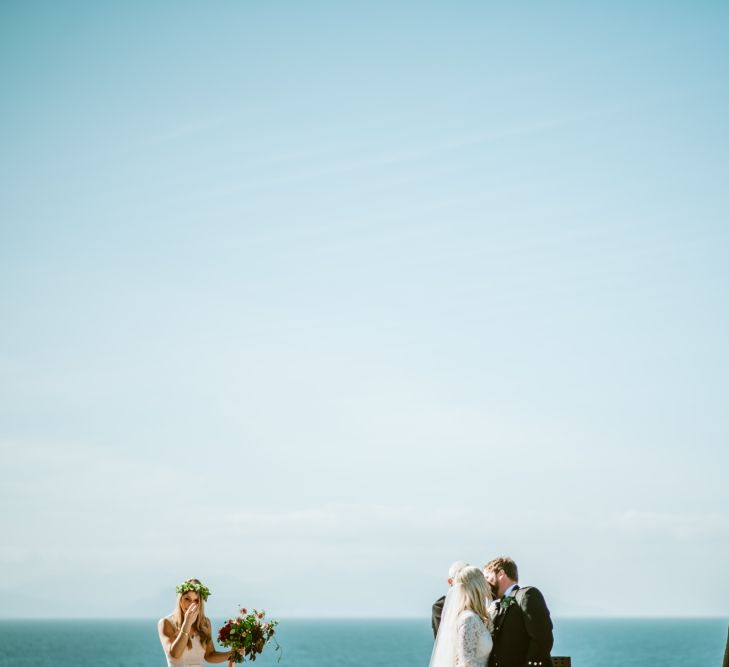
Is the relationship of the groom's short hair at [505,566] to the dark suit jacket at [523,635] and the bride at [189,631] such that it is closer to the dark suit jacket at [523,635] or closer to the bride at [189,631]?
the dark suit jacket at [523,635]

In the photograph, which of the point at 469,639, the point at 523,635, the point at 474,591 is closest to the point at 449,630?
the point at 469,639

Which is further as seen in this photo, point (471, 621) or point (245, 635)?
point (245, 635)

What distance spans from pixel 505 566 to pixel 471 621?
67cm

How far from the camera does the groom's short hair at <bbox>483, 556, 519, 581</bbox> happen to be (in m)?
9.23

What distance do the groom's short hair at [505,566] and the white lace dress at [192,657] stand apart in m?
3.25

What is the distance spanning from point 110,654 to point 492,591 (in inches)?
4873

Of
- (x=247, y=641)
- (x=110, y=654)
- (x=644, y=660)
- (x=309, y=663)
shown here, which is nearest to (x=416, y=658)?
(x=309, y=663)

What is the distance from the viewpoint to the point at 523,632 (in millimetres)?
9031

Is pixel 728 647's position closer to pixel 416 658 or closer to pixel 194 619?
pixel 194 619

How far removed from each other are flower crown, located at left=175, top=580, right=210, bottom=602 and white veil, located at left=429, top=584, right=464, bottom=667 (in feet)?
8.41

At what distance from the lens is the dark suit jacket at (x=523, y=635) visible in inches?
352

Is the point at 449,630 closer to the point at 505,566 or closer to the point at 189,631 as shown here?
the point at 505,566

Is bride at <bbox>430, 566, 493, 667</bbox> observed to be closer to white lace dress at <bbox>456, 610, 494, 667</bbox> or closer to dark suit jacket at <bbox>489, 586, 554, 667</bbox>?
white lace dress at <bbox>456, 610, 494, 667</bbox>

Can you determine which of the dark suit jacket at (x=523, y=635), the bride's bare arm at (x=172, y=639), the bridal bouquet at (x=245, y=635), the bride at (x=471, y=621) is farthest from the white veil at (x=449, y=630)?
the bride's bare arm at (x=172, y=639)
